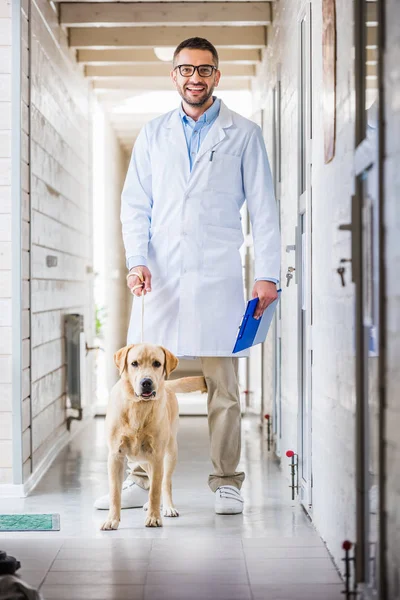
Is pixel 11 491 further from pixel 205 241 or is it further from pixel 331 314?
pixel 331 314

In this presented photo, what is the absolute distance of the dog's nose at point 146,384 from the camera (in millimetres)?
3100

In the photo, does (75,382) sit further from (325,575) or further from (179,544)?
(325,575)

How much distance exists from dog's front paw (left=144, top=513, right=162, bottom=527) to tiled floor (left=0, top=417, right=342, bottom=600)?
34 millimetres

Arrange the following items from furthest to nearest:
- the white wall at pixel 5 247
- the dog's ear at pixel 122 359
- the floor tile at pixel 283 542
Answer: the white wall at pixel 5 247
the dog's ear at pixel 122 359
the floor tile at pixel 283 542

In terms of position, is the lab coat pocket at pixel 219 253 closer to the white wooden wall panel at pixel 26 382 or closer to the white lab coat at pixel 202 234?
the white lab coat at pixel 202 234

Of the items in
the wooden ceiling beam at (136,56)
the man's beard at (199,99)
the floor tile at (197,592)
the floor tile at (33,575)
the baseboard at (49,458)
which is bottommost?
the baseboard at (49,458)

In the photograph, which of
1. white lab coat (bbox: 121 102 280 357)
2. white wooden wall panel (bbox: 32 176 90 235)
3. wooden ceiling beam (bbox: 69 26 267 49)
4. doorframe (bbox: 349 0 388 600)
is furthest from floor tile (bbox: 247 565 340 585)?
wooden ceiling beam (bbox: 69 26 267 49)

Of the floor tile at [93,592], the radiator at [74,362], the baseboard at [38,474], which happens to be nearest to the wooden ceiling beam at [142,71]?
the radiator at [74,362]

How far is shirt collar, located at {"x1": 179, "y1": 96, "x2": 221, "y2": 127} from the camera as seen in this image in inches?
138

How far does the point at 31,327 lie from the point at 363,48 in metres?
2.24

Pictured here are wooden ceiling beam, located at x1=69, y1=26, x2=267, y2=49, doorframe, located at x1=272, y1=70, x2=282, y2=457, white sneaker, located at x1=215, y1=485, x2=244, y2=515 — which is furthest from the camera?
wooden ceiling beam, located at x1=69, y1=26, x2=267, y2=49

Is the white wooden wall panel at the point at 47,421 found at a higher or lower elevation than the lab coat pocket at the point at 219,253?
lower

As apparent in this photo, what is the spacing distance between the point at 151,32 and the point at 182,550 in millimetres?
3631

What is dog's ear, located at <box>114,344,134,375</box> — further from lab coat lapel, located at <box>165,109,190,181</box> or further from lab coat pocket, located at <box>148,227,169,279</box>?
lab coat lapel, located at <box>165,109,190,181</box>
